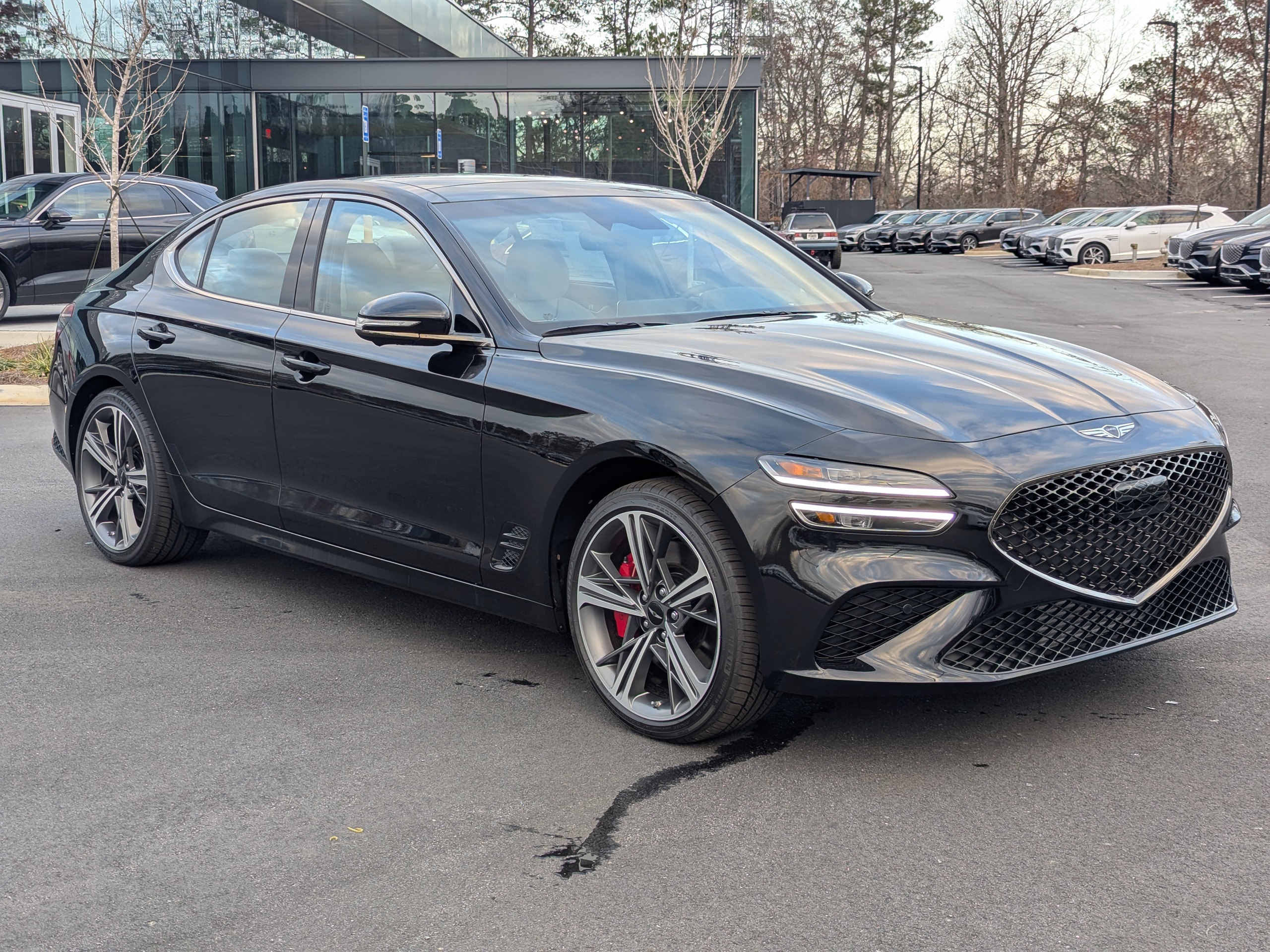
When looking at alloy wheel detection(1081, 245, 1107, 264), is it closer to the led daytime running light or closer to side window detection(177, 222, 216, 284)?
side window detection(177, 222, 216, 284)

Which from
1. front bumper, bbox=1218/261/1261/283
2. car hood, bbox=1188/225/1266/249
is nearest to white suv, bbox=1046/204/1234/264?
car hood, bbox=1188/225/1266/249

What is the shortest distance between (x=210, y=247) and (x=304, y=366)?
121cm

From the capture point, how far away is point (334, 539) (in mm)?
4879

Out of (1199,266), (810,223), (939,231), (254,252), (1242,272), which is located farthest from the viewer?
(939,231)

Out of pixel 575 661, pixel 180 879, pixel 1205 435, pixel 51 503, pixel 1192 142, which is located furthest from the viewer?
pixel 1192 142

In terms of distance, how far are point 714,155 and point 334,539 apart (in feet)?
106

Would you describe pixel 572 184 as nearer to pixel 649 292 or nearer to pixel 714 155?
pixel 649 292

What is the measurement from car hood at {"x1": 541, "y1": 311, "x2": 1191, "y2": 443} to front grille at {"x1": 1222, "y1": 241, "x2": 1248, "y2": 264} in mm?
22302

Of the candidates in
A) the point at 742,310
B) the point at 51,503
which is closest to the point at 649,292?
the point at 742,310

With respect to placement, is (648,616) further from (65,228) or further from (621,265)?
(65,228)

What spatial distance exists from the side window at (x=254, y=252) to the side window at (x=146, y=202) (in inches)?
448

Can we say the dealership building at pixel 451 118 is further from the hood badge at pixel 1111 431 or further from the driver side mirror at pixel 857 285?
the hood badge at pixel 1111 431

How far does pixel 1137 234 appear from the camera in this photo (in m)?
37.3

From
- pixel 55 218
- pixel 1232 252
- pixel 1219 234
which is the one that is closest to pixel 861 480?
pixel 55 218
